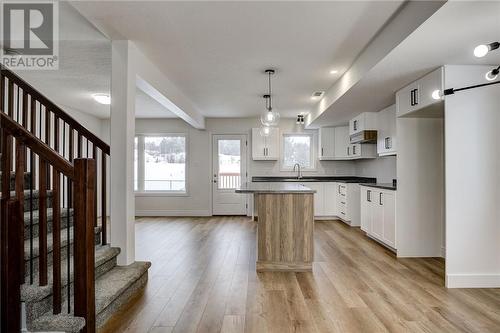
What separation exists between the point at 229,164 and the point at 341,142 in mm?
2832

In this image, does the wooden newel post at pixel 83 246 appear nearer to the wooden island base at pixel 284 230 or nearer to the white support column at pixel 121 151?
the white support column at pixel 121 151

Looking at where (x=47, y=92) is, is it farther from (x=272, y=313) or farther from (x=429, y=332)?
(x=429, y=332)

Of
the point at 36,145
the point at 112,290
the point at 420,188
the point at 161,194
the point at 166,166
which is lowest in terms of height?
the point at 112,290

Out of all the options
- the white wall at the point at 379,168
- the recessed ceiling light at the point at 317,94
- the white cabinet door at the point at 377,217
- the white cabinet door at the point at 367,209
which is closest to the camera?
the white cabinet door at the point at 377,217

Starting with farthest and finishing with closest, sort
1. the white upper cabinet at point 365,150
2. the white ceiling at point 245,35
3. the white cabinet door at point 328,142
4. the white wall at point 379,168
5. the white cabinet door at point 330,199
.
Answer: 1. the white cabinet door at point 328,142
2. the white cabinet door at point 330,199
3. the white upper cabinet at point 365,150
4. the white wall at point 379,168
5. the white ceiling at point 245,35

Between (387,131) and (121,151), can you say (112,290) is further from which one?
(387,131)

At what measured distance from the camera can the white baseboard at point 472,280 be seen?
3133 millimetres

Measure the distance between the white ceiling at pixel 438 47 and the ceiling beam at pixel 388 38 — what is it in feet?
0.15

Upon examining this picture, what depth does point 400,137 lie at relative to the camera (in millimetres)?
4211

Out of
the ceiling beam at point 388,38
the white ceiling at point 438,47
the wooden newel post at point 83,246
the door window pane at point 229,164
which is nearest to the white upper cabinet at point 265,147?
the door window pane at point 229,164

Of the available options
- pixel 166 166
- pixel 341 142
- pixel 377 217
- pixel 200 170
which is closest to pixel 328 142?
pixel 341 142

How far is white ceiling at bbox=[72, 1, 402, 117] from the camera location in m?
2.53

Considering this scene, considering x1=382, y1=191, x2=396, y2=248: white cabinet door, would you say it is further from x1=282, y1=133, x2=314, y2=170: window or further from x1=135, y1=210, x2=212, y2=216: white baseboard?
x1=135, y1=210, x2=212, y2=216: white baseboard

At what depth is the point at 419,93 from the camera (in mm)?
3629
